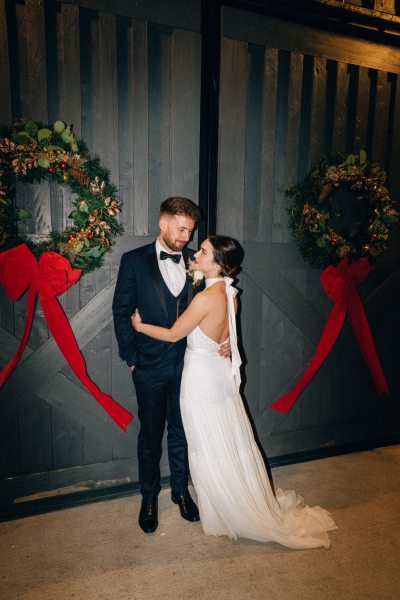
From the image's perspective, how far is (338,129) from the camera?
362cm

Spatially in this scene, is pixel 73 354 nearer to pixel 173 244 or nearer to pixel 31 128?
pixel 173 244

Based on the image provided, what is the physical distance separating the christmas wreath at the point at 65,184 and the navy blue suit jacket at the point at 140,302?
31cm

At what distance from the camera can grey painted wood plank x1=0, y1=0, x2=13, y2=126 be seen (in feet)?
8.51

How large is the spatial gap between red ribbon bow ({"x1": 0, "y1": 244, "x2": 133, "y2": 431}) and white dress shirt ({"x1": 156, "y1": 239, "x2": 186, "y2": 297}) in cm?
59

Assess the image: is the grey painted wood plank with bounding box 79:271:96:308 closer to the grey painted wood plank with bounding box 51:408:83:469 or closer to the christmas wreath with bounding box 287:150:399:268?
the grey painted wood plank with bounding box 51:408:83:469

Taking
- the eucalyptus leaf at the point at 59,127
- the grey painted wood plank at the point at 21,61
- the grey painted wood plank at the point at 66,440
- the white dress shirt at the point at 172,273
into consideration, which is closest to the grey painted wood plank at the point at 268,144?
the white dress shirt at the point at 172,273

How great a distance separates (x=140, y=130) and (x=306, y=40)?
170cm

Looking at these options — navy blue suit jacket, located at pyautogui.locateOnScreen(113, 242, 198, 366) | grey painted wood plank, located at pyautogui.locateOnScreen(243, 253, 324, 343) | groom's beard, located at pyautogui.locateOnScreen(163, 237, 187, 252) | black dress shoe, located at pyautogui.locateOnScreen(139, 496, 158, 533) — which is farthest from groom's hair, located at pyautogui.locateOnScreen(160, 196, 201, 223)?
black dress shoe, located at pyautogui.locateOnScreen(139, 496, 158, 533)

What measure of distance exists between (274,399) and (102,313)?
1.80 meters

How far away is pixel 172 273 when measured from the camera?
2.88 meters

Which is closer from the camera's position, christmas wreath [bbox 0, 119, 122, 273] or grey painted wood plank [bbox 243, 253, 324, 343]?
christmas wreath [bbox 0, 119, 122, 273]

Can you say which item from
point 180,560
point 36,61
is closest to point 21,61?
point 36,61

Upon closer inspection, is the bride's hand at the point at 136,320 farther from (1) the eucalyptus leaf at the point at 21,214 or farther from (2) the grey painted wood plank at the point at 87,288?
(1) the eucalyptus leaf at the point at 21,214

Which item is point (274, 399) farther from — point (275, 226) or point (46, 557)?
point (46, 557)
